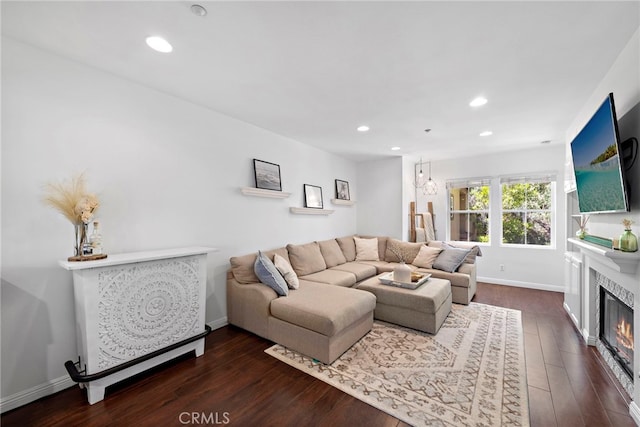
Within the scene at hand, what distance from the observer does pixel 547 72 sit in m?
2.19

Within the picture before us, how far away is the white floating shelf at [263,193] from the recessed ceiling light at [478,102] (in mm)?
2513

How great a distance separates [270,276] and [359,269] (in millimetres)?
1775

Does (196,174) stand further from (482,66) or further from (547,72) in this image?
(547,72)

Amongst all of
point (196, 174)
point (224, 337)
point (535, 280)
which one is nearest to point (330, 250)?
point (224, 337)

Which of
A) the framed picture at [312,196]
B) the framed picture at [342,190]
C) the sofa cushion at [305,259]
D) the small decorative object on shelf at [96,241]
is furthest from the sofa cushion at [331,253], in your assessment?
the small decorative object on shelf at [96,241]

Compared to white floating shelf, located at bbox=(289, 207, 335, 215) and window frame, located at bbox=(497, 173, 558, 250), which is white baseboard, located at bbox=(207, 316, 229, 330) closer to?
white floating shelf, located at bbox=(289, 207, 335, 215)

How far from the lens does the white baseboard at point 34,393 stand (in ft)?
5.79

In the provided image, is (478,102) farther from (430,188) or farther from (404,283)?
(430,188)

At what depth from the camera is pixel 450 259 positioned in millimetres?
4035

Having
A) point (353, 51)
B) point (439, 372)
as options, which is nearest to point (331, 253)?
point (439, 372)

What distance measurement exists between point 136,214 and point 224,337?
157cm

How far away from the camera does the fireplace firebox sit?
1.98 metres

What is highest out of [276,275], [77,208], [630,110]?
[630,110]

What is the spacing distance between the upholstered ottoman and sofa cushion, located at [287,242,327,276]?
0.85 metres
